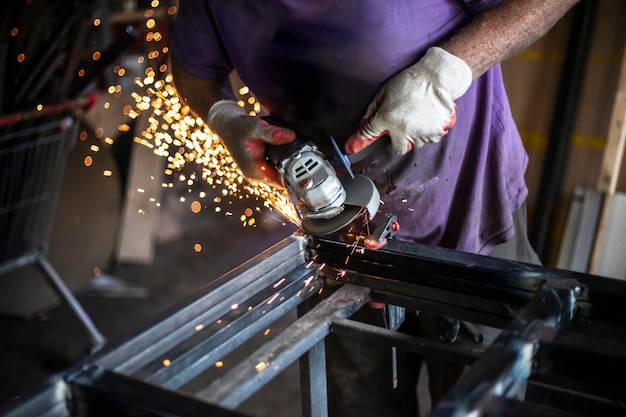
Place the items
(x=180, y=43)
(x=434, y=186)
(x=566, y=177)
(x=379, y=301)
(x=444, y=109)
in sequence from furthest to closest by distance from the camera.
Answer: (x=566, y=177) → (x=180, y=43) → (x=434, y=186) → (x=444, y=109) → (x=379, y=301)

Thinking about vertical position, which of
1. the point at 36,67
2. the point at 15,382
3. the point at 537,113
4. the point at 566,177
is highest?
the point at 36,67

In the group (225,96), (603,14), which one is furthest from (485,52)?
(603,14)

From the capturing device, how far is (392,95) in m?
1.38

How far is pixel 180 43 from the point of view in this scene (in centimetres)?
179

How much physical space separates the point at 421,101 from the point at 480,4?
12.1 inches

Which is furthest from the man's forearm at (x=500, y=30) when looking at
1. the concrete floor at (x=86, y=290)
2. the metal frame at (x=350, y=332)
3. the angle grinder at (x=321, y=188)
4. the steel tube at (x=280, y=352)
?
the concrete floor at (x=86, y=290)

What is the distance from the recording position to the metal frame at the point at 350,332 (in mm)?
886

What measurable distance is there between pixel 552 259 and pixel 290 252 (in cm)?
238

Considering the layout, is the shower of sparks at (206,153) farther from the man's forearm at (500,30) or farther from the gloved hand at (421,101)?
the man's forearm at (500,30)

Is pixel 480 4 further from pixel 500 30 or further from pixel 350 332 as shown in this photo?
pixel 350 332

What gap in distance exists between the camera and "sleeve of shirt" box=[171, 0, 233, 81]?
1682mm

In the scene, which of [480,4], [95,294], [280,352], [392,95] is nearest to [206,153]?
[392,95]

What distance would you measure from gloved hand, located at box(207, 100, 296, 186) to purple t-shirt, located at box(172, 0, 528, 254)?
0.10m

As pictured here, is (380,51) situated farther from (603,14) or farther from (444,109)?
(603,14)
